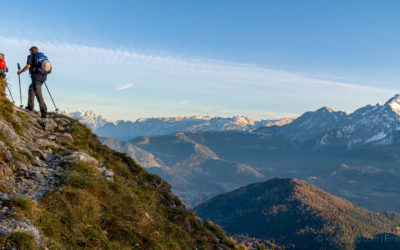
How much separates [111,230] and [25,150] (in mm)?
6139

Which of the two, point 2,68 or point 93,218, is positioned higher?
point 2,68

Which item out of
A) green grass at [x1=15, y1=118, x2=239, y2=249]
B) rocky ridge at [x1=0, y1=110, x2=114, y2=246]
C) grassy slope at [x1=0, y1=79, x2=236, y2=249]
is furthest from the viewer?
green grass at [x1=15, y1=118, x2=239, y2=249]

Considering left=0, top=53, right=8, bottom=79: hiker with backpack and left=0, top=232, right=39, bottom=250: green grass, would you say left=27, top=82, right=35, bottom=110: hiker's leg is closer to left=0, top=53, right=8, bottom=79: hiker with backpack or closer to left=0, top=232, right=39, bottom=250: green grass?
left=0, top=53, right=8, bottom=79: hiker with backpack

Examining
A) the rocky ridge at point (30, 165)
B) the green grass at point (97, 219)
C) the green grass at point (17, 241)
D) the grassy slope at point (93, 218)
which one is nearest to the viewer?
the green grass at point (17, 241)

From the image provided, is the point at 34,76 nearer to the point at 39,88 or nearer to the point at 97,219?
the point at 39,88

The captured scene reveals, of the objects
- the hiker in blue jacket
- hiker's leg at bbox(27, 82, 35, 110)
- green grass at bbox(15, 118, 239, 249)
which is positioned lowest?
green grass at bbox(15, 118, 239, 249)

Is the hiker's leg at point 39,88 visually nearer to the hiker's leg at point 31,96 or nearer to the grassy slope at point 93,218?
the hiker's leg at point 31,96

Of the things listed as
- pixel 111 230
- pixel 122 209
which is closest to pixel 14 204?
pixel 111 230

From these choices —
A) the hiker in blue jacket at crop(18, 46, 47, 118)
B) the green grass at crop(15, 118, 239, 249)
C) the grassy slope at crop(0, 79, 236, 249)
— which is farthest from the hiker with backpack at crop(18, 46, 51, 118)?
the green grass at crop(15, 118, 239, 249)

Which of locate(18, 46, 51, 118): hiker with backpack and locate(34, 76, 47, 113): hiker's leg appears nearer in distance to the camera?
locate(18, 46, 51, 118): hiker with backpack

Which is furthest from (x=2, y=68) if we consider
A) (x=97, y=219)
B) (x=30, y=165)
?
(x=97, y=219)

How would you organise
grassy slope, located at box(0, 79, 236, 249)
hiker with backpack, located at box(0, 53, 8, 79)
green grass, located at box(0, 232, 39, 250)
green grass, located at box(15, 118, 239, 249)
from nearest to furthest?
green grass, located at box(0, 232, 39, 250), grassy slope, located at box(0, 79, 236, 249), green grass, located at box(15, 118, 239, 249), hiker with backpack, located at box(0, 53, 8, 79)

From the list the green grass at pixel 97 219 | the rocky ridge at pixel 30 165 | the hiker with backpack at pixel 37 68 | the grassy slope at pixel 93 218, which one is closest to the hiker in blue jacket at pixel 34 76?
the hiker with backpack at pixel 37 68

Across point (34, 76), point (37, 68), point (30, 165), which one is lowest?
point (30, 165)
